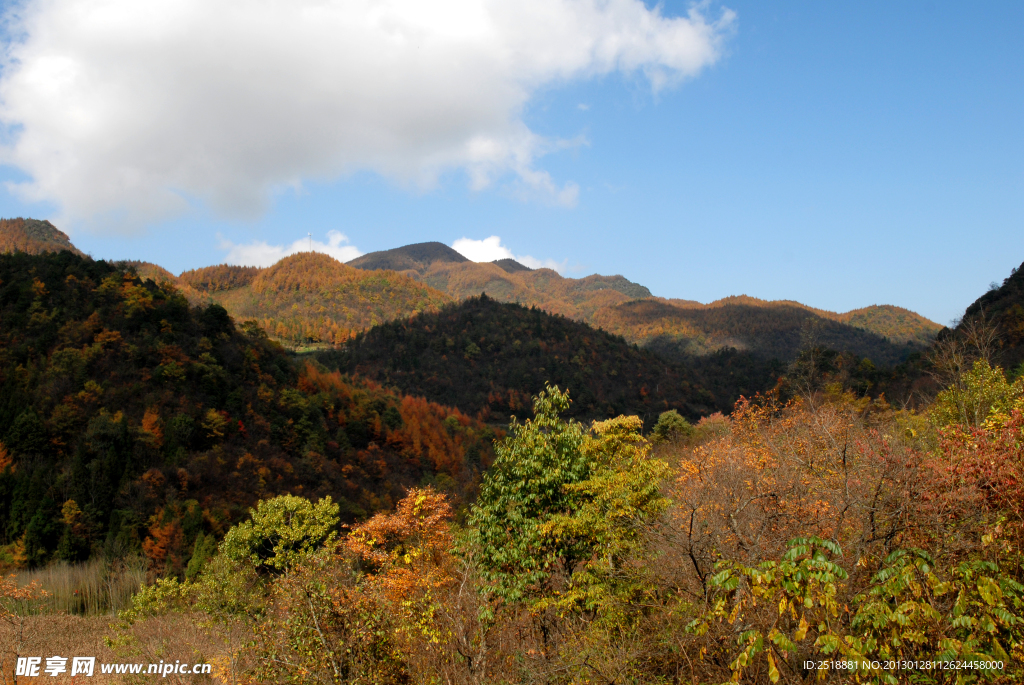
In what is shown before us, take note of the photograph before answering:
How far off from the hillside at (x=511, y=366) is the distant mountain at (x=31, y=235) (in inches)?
3117

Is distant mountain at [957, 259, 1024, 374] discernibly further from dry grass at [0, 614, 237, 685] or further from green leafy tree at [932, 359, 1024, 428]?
dry grass at [0, 614, 237, 685]

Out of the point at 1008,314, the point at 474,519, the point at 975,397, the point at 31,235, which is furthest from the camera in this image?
the point at 31,235

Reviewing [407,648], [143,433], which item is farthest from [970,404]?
[143,433]

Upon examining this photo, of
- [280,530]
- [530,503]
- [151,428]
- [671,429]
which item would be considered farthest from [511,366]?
[530,503]

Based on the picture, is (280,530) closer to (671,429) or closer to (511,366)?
(671,429)

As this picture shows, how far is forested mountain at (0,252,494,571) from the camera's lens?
4038cm

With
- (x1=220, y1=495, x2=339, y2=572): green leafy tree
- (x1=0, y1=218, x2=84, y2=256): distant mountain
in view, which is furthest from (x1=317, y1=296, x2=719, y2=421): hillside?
(x1=220, y1=495, x2=339, y2=572): green leafy tree

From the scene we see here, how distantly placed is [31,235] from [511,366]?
138172 mm

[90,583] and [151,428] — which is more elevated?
[151,428]

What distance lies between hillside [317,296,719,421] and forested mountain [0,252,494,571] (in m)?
61.4

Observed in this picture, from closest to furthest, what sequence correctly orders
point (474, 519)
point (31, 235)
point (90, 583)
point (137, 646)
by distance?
point (474, 519) → point (137, 646) → point (90, 583) → point (31, 235)

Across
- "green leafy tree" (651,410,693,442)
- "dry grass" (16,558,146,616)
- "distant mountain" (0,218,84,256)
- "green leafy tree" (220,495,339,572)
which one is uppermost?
"distant mountain" (0,218,84,256)

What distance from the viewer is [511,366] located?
150375 mm

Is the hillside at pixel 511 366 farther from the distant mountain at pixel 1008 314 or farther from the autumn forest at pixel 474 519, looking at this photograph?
the distant mountain at pixel 1008 314
